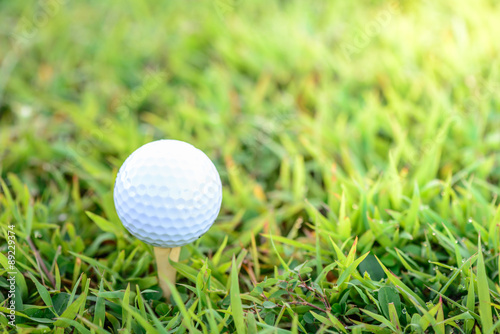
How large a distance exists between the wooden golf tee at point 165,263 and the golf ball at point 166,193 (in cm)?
8

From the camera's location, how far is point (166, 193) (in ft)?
3.78

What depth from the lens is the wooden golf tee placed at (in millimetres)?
1316

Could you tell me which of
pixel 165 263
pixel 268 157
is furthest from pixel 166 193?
pixel 268 157

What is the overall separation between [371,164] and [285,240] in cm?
75

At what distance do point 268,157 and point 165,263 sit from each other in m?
0.87

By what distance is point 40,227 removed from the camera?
1.51 metres

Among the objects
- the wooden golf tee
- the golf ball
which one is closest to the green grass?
the wooden golf tee

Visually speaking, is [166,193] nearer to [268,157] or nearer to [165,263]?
→ [165,263]

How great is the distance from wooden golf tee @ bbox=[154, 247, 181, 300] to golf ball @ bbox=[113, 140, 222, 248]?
8cm

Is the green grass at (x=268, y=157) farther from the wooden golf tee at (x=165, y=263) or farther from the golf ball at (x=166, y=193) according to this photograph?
the golf ball at (x=166, y=193)

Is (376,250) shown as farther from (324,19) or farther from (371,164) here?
(324,19)

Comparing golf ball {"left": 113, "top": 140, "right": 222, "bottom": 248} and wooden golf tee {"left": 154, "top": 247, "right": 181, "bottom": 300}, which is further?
wooden golf tee {"left": 154, "top": 247, "right": 181, "bottom": 300}

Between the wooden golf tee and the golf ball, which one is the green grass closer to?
the wooden golf tee

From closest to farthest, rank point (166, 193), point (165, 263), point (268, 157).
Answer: point (166, 193) → point (165, 263) → point (268, 157)
